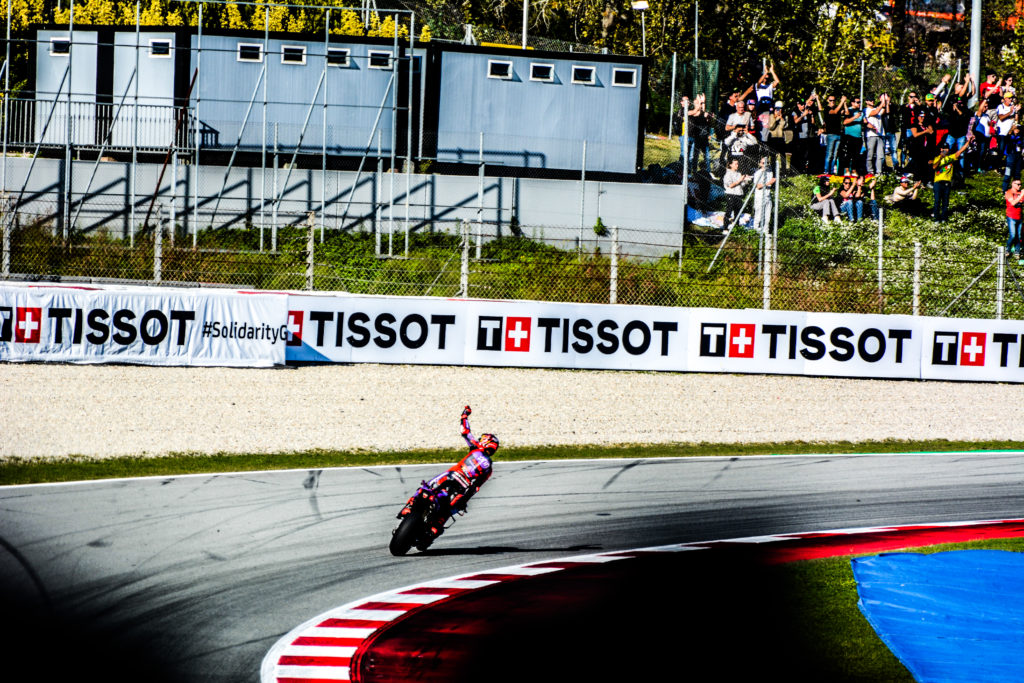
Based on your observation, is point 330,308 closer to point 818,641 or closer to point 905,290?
point 905,290

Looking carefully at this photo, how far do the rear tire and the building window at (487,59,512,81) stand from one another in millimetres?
20048

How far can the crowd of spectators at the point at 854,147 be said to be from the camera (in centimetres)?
2392

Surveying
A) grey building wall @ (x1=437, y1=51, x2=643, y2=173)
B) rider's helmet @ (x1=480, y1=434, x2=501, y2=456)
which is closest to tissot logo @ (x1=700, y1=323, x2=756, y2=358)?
grey building wall @ (x1=437, y1=51, x2=643, y2=173)

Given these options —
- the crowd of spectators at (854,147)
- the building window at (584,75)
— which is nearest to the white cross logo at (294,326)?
the crowd of spectators at (854,147)

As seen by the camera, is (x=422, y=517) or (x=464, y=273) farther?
(x=464, y=273)

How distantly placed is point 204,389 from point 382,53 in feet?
44.3

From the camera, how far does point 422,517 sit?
9.77 m

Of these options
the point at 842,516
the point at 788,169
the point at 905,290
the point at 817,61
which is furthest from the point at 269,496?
the point at 817,61

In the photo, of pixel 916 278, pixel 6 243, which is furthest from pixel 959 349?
pixel 6 243

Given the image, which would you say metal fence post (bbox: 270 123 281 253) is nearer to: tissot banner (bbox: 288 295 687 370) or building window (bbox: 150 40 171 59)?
tissot banner (bbox: 288 295 687 370)

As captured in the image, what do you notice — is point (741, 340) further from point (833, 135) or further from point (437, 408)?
point (833, 135)

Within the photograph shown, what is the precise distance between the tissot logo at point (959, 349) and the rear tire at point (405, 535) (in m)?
12.7

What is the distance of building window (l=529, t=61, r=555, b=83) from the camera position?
2833 centimetres

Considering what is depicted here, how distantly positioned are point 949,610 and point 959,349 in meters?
11.5
